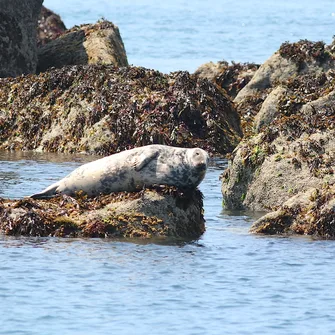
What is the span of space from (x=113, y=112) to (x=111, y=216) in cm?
846

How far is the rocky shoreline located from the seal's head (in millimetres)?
220

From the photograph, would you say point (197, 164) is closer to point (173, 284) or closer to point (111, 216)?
point (111, 216)

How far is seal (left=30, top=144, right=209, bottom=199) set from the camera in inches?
502

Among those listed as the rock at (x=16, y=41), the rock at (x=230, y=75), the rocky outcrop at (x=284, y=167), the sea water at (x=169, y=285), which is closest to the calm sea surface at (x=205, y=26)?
the rock at (x=230, y=75)

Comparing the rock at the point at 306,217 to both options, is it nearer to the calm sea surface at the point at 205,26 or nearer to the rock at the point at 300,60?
the rock at the point at 300,60

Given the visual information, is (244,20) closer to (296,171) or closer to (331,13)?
(331,13)

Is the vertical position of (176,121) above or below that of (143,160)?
below

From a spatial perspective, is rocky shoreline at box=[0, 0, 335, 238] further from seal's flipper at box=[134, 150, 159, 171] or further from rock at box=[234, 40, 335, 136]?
seal's flipper at box=[134, 150, 159, 171]

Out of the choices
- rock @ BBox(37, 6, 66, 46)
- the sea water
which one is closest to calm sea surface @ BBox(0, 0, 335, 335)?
the sea water

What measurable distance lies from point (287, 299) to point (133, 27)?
55.6 m

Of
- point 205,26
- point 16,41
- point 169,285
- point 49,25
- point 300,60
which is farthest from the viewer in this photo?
point 205,26

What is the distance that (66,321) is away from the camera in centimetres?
934

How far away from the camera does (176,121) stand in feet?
66.8

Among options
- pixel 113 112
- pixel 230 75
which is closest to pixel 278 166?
pixel 113 112
